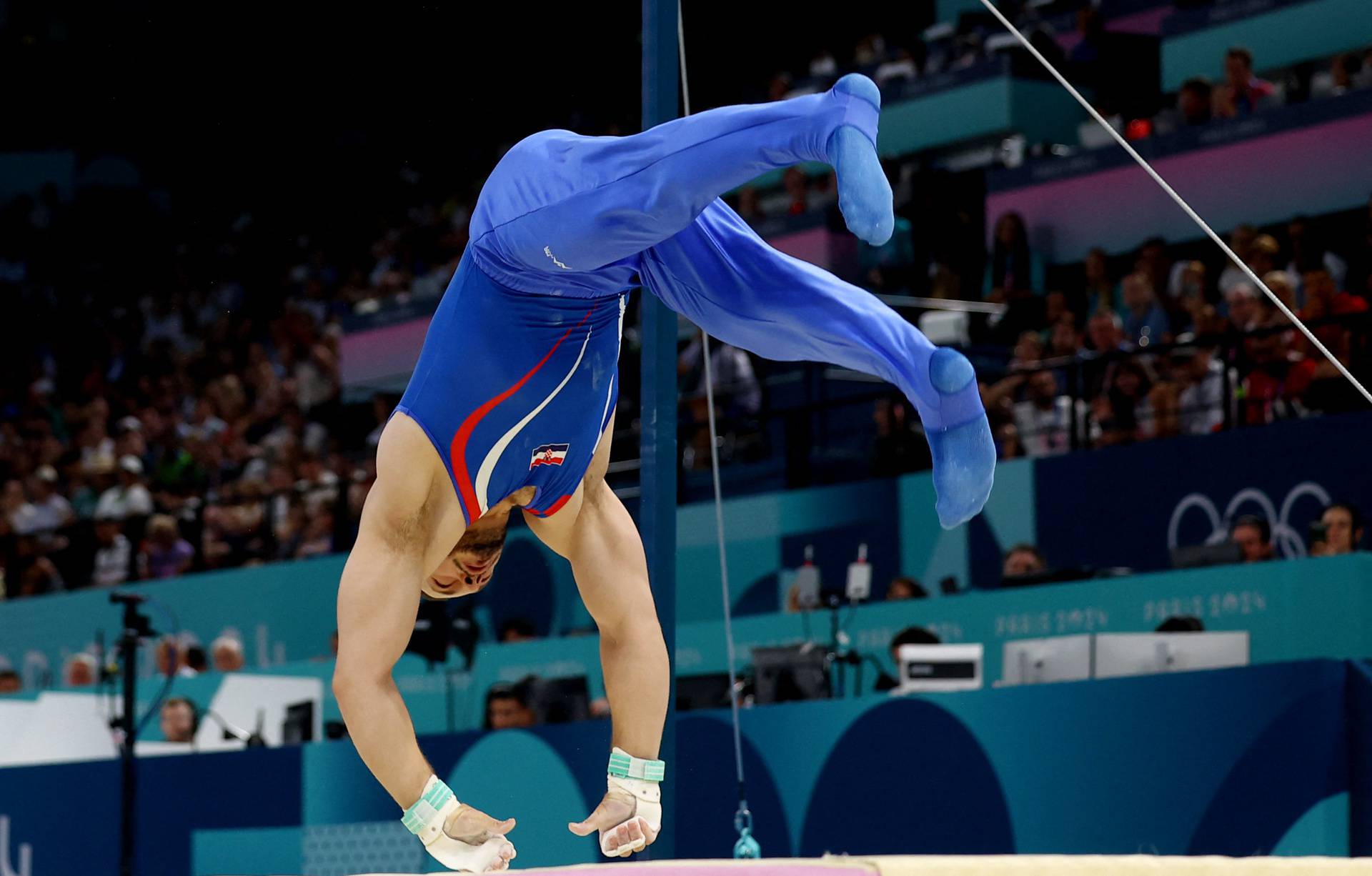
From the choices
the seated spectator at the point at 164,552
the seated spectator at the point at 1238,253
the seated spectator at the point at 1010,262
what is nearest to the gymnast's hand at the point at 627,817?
the seated spectator at the point at 1238,253

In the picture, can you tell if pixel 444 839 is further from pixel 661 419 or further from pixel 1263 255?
pixel 1263 255

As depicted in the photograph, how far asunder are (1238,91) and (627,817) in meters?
5.90

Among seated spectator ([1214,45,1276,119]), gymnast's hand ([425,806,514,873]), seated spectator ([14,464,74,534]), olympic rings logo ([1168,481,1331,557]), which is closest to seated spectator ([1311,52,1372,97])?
seated spectator ([1214,45,1276,119])

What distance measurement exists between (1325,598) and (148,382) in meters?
10.0

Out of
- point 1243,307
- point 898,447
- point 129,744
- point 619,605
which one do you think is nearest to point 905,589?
point 898,447

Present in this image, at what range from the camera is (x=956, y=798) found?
5.59 meters

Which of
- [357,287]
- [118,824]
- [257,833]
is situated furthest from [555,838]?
[357,287]

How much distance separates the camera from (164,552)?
33.9 ft

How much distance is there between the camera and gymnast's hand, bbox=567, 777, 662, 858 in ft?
12.2

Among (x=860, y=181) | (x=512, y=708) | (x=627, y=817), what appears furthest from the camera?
(x=512, y=708)

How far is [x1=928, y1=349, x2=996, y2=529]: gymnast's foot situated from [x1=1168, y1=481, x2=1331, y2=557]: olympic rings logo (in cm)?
327

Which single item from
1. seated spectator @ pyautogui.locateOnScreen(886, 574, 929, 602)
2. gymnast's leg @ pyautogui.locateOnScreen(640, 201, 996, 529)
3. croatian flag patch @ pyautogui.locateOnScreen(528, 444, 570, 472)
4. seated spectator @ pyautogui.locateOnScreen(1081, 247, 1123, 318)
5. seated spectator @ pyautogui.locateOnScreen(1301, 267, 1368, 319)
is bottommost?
seated spectator @ pyautogui.locateOnScreen(886, 574, 929, 602)

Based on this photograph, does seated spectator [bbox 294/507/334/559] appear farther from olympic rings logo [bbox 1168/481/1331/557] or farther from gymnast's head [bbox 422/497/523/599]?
gymnast's head [bbox 422/497/523/599]

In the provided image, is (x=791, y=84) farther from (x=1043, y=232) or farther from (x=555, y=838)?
(x=555, y=838)
